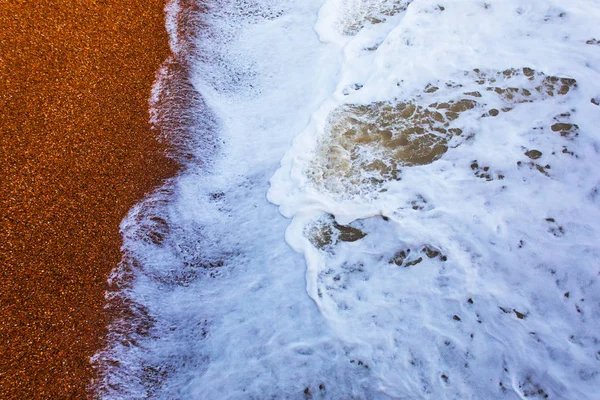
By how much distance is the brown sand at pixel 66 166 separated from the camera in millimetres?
2613

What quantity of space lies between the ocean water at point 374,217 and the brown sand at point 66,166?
175 millimetres

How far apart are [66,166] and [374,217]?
265 centimetres

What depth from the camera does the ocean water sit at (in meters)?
2.70

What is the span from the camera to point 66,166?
327cm

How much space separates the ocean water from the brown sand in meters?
0.18

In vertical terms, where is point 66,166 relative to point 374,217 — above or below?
above

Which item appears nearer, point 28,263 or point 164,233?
point 28,263

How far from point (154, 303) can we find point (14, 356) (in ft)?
2.96

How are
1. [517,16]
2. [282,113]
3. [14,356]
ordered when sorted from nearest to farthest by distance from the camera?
[14,356]
[282,113]
[517,16]

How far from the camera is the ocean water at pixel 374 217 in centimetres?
270

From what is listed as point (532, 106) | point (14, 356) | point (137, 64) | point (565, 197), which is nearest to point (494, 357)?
point (565, 197)

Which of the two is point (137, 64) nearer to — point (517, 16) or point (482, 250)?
point (482, 250)

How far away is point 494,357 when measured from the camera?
2.65 metres

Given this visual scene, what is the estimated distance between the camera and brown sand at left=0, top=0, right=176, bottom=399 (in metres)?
2.61
